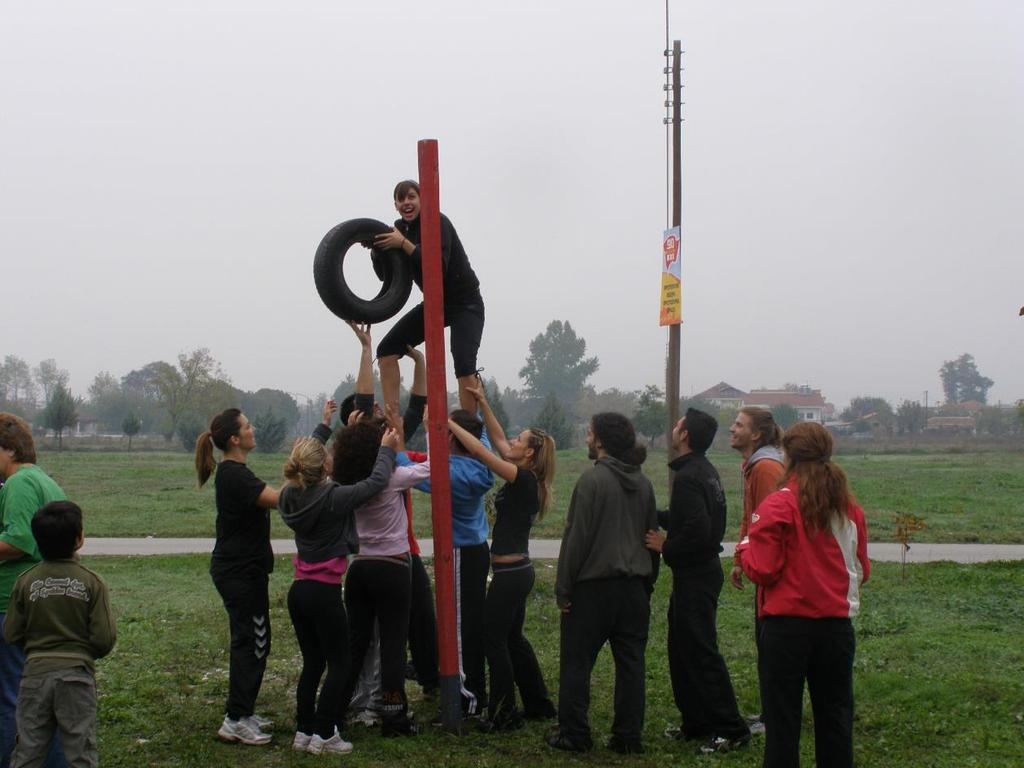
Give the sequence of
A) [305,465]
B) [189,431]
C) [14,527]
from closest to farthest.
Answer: [14,527] → [305,465] → [189,431]

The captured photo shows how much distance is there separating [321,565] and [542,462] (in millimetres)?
1397

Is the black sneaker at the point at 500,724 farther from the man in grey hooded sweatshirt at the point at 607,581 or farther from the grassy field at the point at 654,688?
the man in grey hooded sweatshirt at the point at 607,581

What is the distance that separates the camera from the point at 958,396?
12556 cm

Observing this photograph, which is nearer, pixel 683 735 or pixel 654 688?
pixel 683 735

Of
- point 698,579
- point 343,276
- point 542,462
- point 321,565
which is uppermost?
point 343,276

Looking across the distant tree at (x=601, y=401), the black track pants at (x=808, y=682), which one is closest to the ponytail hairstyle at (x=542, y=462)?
the black track pants at (x=808, y=682)

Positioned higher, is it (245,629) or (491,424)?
(491,424)

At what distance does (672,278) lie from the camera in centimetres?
1379

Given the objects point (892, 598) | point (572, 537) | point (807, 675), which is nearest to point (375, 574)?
point (572, 537)

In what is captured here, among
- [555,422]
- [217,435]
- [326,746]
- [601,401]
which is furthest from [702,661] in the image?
[601,401]

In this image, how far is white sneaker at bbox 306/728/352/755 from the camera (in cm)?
587

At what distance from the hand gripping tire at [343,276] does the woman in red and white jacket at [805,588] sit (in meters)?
2.66

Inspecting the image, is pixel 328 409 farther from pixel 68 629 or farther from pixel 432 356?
pixel 68 629

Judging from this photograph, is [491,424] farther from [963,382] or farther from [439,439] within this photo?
[963,382]
